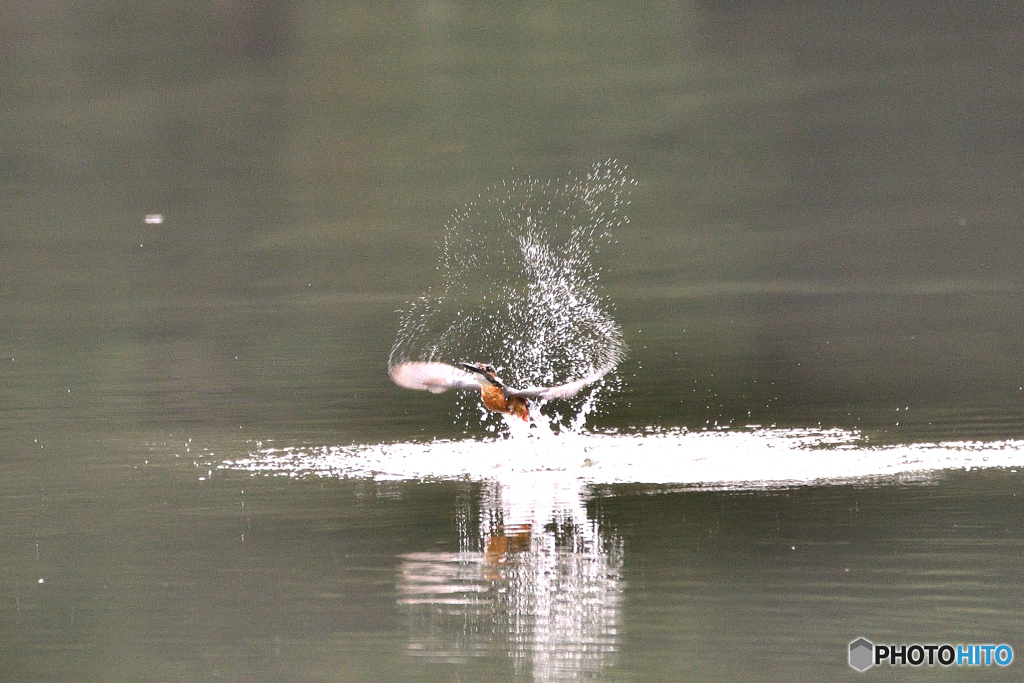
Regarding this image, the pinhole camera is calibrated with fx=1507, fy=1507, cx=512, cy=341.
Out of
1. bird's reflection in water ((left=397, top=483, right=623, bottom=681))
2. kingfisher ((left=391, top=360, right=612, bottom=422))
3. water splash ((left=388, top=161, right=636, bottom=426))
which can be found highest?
water splash ((left=388, top=161, right=636, bottom=426))

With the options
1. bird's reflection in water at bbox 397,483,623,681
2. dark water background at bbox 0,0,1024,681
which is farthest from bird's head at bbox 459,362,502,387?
bird's reflection in water at bbox 397,483,623,681

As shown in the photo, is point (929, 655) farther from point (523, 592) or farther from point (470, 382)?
point (470, 382)

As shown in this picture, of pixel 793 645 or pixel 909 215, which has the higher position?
pixel 909 215

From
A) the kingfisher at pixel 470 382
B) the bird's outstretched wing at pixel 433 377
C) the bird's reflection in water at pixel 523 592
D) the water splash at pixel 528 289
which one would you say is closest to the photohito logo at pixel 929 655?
the bird's reflection in water at pixel 523 592

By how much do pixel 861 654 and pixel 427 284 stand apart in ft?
44.1

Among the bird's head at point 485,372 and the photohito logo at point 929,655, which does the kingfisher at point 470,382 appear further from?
the photohito logo at point 929,655

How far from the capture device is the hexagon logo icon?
5.82 metres

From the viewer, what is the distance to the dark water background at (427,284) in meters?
6.52

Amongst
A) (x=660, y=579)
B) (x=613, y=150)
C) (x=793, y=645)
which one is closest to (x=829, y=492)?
(x=660, y=579)

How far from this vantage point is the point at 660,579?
6836 millimetres

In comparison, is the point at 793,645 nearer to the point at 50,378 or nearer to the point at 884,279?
the point at 50,378

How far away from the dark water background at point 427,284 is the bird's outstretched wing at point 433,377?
2.68ft

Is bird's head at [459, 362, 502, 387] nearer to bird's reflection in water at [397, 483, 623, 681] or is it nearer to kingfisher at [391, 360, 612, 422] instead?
kingfisher at [391, 360, 612, 422]

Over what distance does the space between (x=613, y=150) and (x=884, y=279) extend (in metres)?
8.39
